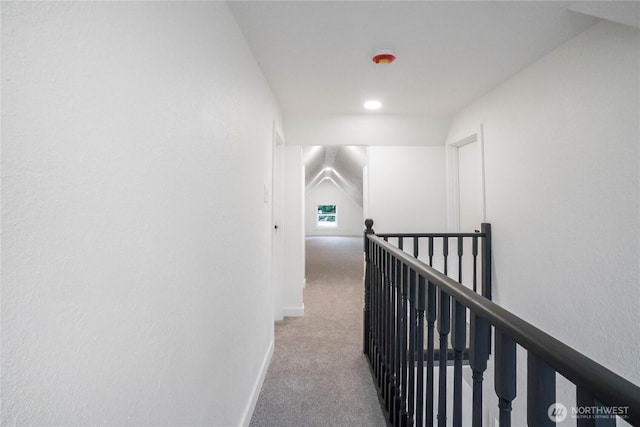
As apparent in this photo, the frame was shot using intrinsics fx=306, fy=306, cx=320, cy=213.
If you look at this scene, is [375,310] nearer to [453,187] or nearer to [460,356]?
[460,356]

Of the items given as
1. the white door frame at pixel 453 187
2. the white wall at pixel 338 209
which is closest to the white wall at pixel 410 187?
the white door frame at pixel 453 187

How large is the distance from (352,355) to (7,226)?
2.28 meters

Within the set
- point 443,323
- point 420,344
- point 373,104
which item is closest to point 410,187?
point 373,104

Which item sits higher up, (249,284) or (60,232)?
(60,232)

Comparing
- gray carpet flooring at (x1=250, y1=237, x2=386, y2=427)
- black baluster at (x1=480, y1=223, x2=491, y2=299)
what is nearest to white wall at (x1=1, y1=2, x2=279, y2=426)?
gray carpet flooring at (x1=250, y1=237, x2=386, y2=427)

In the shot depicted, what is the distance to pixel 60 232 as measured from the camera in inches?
19.3

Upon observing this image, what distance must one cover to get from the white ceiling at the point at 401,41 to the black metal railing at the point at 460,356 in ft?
3.67

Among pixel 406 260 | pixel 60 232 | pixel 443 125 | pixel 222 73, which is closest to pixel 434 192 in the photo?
pixel 443 125

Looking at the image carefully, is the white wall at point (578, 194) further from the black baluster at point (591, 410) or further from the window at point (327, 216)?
the window at point (327, 216)

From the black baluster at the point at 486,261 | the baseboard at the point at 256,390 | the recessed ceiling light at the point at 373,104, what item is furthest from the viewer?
the recessed ceiling light at the point at 373,104

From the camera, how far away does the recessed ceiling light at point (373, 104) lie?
2.71m

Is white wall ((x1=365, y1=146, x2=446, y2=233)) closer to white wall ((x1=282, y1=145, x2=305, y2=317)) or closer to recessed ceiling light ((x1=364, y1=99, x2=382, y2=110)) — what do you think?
recessed ceiling light ((x1=364, y1=99, x2=382, y2=110))

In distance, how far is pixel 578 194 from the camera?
5.56ft

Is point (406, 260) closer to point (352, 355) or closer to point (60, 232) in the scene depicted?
point (60, 232)
